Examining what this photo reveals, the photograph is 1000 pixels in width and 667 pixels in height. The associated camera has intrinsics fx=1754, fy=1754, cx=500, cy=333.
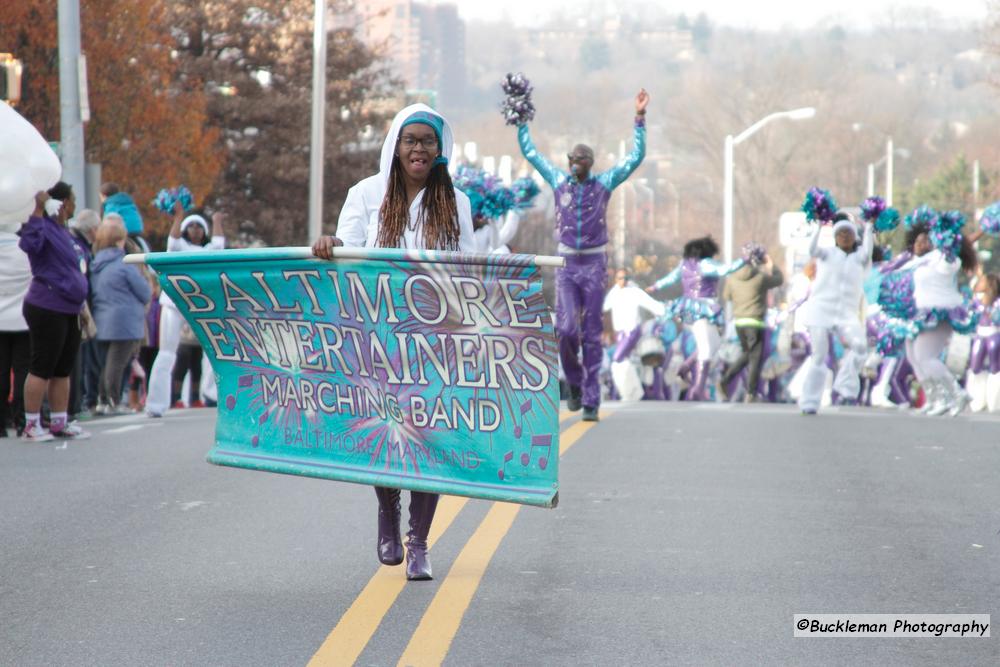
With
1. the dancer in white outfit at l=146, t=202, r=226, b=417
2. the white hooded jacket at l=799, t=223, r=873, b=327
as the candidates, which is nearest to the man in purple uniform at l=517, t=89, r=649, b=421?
the white hooded jacket at l=799, t=223, r=873, b=327

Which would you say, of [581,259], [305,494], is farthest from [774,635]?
[581,259]

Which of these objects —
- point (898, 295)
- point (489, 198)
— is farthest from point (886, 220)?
point (489, 198)

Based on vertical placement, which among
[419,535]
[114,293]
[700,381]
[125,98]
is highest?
[125,98]

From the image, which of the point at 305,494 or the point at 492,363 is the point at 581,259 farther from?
the point at 492,363

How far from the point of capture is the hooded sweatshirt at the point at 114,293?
50.2ft

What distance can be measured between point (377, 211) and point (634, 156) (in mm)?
6516

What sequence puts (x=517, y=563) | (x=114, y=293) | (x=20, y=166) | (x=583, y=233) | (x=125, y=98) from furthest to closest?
(x=125, y=98) < (x=114, y=293) < (x=583, y=233) < (x=20, y=166) < (x=517, y=563)

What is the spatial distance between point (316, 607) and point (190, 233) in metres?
10.0

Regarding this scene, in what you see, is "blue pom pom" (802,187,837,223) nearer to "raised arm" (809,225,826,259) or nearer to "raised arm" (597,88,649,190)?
"raised arm" (809,225,826,259)

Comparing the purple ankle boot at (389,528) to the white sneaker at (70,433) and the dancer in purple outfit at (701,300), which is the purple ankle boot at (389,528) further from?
the dancer in purple outfit at (701,300)

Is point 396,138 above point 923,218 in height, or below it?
above

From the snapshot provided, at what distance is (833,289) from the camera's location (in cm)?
1644

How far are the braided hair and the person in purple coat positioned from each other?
5699mm

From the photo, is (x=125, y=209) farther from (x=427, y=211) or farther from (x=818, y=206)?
(x=427, y=211)
